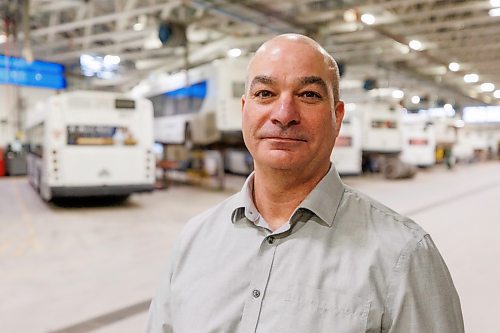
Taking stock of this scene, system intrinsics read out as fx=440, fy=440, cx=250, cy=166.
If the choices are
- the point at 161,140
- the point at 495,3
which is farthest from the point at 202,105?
the point at 495,3

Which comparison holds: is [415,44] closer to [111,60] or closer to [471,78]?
[471,78]

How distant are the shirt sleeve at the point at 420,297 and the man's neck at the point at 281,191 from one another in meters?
0.40

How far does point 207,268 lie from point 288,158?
1.54 feet

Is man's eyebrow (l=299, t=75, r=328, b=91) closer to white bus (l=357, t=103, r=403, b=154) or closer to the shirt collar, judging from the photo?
the shirt collar

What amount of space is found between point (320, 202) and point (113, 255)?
14.7 feet

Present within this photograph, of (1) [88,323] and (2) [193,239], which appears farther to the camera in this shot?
(1) [88,323]

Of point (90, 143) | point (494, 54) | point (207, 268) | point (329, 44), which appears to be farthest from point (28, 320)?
point (494, 54)

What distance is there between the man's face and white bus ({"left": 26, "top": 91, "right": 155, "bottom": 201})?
7.62m

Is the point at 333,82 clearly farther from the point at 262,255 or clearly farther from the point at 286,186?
the point at 262,255

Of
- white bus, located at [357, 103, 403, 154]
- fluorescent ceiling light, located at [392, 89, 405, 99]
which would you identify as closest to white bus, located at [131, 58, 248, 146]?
white bus, located at [357, 103, 403, 154]

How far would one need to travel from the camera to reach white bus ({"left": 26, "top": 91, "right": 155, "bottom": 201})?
824cm

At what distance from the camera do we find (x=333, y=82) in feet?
4.85

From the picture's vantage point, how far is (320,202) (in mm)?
1411

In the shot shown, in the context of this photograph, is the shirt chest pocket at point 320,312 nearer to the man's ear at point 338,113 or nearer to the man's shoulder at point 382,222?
the man's shoulder at point 382,222
